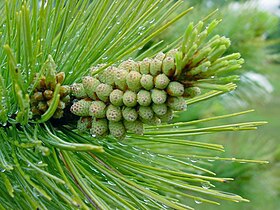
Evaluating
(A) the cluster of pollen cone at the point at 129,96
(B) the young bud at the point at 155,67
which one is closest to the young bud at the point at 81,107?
(A) the cluster of pollen cone at the point at 129,96

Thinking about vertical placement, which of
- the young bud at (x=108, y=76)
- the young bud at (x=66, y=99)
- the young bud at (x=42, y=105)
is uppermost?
the young bud at (x=108, y=76)

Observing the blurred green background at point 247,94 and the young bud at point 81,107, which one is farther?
the blurred green background at point 247,94

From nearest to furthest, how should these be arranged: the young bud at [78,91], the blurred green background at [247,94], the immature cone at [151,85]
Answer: the immature cone at [151,85] < the young bud at [78,91] < the blurred green background at [247,94]

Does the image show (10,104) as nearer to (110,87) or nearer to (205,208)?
(110,87)

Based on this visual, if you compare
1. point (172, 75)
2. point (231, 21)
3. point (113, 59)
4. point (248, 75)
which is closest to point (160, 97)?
point (172, 75)

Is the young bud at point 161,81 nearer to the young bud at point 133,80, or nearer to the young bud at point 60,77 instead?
the young bud at point 133,80

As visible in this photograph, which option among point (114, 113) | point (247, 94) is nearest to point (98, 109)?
point (114, 113)

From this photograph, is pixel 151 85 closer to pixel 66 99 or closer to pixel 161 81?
pixel 161 81
